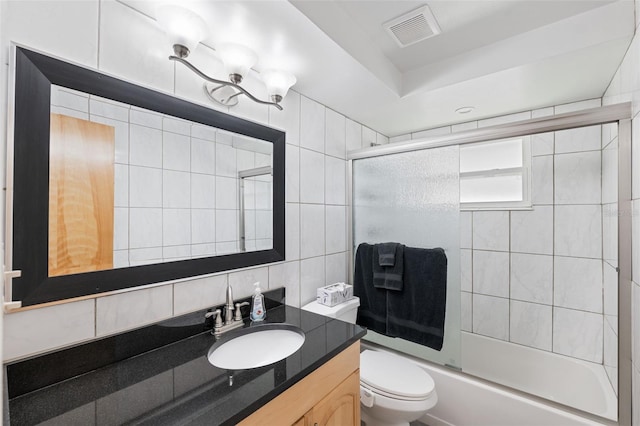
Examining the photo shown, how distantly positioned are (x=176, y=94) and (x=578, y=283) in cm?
260

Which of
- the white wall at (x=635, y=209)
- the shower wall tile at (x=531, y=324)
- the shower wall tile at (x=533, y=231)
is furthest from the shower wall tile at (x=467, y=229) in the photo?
the white wall at (x=635, y=209)

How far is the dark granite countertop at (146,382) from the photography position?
29.7 inches

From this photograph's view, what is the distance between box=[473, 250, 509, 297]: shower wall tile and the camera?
2.21m

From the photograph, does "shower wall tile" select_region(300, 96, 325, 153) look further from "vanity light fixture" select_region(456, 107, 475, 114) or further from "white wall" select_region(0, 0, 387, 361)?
"vanity light fixture" select_region(456, 107, 475, 114)

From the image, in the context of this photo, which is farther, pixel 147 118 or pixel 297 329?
pixel 297 329

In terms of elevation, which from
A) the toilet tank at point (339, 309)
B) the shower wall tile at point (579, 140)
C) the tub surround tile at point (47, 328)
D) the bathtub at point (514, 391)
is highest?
the shower wall tile at point (579, 140)

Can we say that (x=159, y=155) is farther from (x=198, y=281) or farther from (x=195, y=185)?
(x=198, y=281)

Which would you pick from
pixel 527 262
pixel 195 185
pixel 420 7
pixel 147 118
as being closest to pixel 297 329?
pixel 195 185

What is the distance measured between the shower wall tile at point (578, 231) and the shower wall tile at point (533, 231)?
0.04m

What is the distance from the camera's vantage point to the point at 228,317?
1280mm

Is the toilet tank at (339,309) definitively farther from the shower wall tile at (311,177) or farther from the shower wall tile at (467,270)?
the shower wall tile at (467,270)

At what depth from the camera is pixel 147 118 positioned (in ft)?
3.60

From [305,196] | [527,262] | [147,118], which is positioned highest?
[147,118]

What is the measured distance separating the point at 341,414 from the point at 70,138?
1.37 meters
